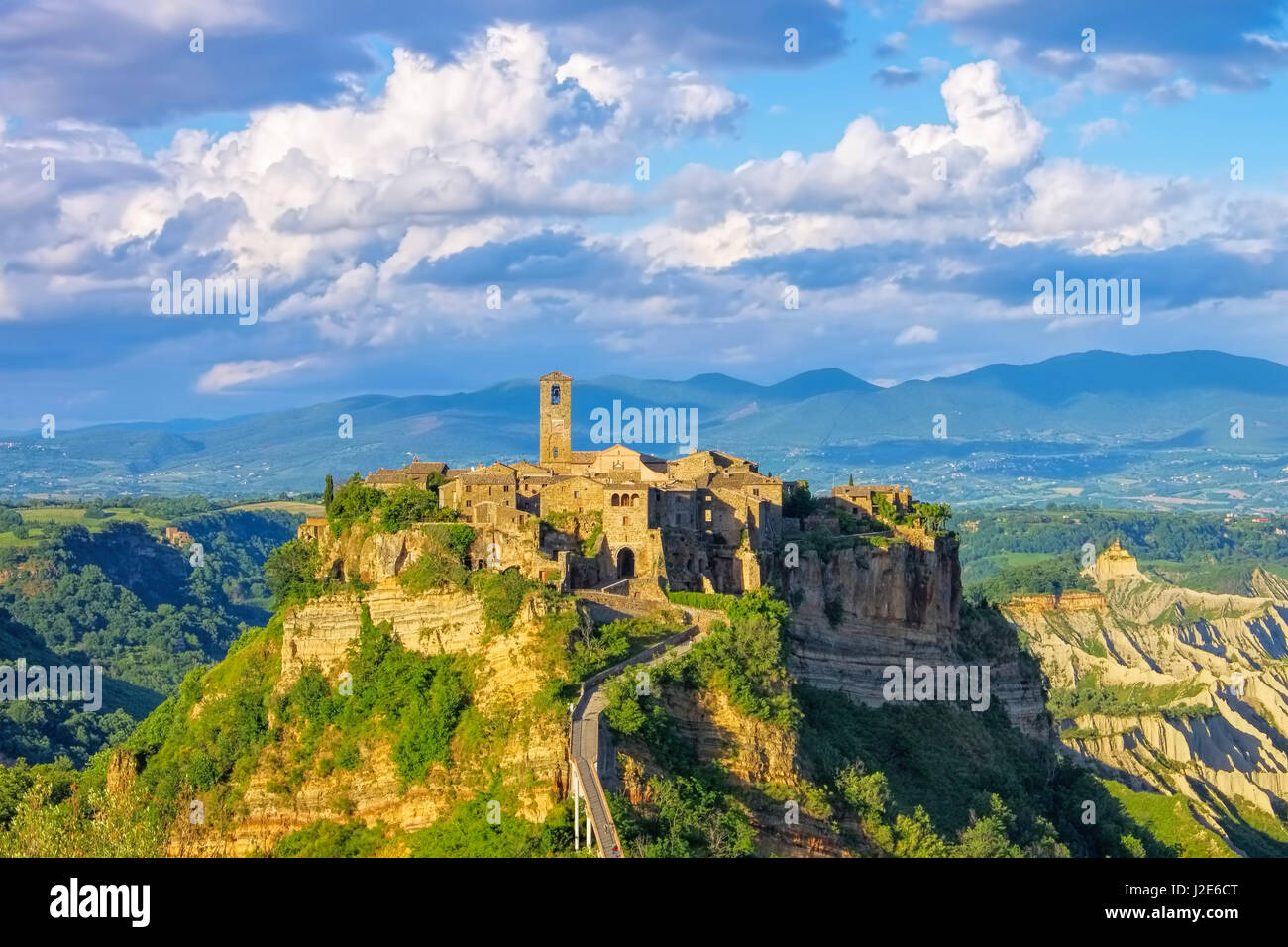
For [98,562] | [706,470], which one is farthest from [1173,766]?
[98,562]

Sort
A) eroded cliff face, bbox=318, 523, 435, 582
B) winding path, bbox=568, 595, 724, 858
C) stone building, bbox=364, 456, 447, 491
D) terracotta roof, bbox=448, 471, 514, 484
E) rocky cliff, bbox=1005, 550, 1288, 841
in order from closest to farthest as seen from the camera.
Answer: winding path, bbox=568, 595, 724, 858, eroded cliff face, bbox=318, 523, 435, 582, terracotta roof, bbox=448, 471, 514, 484, stone building, bbox=364, 456, 447, 491, rocky cliff, bbox=1005, 550, 1288, 841

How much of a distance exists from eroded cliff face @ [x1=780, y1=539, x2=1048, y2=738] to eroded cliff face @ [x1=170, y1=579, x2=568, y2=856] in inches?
409

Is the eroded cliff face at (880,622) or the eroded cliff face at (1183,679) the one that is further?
the eroded cliff face at (1183,679)

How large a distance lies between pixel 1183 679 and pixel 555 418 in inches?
2336

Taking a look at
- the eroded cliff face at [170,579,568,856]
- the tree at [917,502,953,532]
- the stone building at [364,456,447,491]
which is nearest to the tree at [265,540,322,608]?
the eroded cliff face at [170,579,568,856]

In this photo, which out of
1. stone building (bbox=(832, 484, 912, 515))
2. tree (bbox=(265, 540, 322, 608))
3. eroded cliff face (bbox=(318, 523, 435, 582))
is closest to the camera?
eroded cliff face (bbox=(318, 523, 435, 582))

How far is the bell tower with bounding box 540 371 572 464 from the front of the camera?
206ft

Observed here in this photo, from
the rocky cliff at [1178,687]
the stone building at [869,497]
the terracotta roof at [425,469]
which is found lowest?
the rocky cliff at [1178,687]

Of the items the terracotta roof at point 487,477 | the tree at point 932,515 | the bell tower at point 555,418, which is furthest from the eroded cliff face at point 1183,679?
the terracotta roof at point 487,477

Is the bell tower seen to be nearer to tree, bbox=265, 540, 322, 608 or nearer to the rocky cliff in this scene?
tree, bbox=265, 540, 322, 608

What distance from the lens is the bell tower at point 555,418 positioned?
6278cm

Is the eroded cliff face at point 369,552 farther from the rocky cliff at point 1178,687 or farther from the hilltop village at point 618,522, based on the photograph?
the rocky cliff at point 1178,687

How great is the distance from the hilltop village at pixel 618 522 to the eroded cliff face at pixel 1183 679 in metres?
37.7
